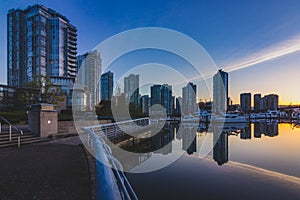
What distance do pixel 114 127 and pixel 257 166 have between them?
9.78m

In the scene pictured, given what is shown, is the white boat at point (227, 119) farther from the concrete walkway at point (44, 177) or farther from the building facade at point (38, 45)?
the building facade at point (38, 45)

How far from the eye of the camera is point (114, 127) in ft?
45.1

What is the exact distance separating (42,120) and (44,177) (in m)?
6.85

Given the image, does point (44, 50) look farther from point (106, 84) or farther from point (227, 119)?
point (227, 119)

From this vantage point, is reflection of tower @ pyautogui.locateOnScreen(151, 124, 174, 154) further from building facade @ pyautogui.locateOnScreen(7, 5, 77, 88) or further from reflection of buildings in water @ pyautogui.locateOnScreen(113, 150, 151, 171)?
building facade @ pyautogui.locateOnScreen(7, 5, 77, 88)

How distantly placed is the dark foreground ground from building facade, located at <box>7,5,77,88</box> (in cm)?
6444

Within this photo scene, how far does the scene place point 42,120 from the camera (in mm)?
10344

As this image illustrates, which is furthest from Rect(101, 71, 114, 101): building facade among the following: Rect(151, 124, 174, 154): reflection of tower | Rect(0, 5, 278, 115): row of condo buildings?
Rect(151, 124, 174, 154): reflection of tower

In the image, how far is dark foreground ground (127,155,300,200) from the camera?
6.85 m

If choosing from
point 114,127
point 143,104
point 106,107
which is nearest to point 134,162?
point 114,127

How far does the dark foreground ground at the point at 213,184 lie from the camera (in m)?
6.85

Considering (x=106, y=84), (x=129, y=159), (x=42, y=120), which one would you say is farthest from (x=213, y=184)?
(x=106, y=84)

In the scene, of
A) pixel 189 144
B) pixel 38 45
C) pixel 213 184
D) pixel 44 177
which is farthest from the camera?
pixel 38 45

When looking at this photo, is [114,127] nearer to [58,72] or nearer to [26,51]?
[58,72]
